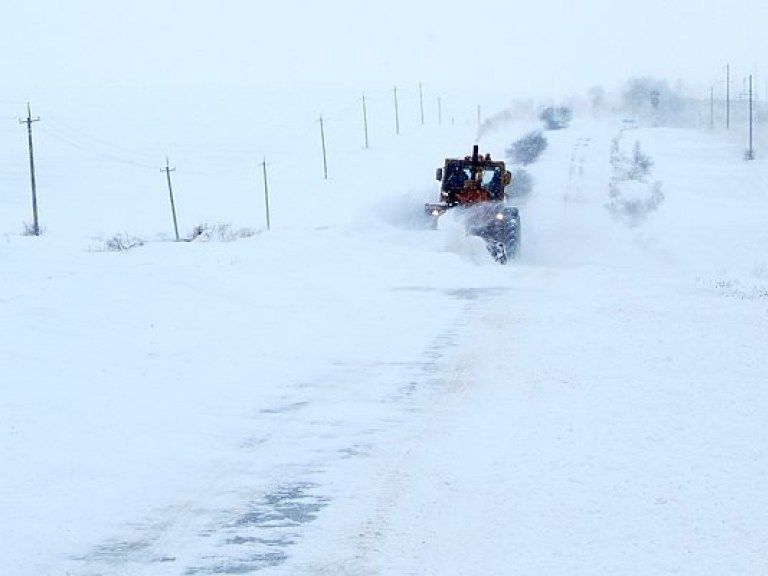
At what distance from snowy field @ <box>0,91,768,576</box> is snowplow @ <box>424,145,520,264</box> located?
12.0 feet

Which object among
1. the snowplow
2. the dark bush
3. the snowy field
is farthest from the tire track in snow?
the dark bush

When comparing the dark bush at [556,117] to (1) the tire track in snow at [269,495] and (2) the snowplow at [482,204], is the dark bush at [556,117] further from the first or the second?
(1) the tire track in snow at [269,495]

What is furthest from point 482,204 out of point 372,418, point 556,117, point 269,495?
point 556,117

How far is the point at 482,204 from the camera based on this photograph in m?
25.6

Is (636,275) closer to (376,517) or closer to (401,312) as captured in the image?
(401,312)

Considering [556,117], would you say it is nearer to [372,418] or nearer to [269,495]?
[372,418]

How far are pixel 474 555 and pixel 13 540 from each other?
265cm

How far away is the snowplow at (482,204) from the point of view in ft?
81.6

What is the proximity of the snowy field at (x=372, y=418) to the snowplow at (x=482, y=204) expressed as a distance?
12.0ft

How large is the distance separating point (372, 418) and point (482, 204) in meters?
17.1

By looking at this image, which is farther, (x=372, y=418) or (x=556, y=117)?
(x=556, y=117)

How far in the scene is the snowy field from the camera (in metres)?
6.02

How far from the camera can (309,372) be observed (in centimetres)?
1086

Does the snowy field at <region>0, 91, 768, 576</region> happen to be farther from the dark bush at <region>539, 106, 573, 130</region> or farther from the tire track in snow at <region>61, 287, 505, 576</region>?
the dark bush at <region>539, 106, 573, 130</region>
